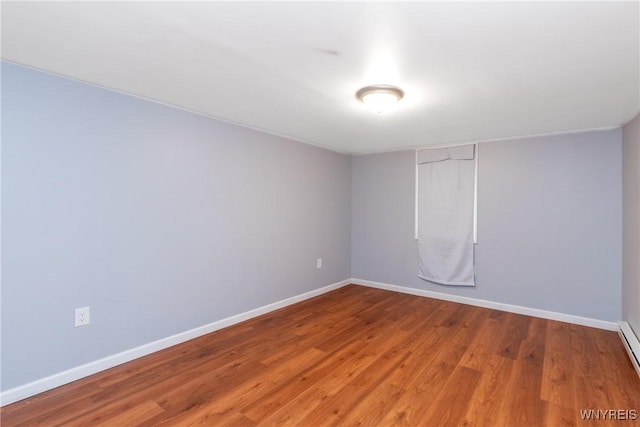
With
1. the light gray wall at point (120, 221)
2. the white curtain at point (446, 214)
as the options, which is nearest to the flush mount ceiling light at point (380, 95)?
the light gray wall at point (120, 221)

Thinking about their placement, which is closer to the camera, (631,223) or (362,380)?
(362,380)

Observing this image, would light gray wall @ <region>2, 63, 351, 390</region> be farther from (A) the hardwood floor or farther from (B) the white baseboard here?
(A) the hardwood floor

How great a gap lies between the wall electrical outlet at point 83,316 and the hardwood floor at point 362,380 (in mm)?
391

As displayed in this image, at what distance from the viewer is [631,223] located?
281 cm

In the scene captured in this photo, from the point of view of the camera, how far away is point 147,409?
1913mm

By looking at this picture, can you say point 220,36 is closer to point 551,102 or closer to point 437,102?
point 437,102

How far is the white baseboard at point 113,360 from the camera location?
6.50 feet

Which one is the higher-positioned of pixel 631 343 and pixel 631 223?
pixel 631 223

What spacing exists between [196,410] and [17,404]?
1.11 metres

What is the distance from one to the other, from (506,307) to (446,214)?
4.26ft

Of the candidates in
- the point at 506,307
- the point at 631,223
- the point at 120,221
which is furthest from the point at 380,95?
the point at 506,307

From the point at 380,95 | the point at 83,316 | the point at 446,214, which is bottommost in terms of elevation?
the point at 83,316

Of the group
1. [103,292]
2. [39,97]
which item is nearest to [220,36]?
[39,97]

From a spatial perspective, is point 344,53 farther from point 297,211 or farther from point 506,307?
point 506,307
